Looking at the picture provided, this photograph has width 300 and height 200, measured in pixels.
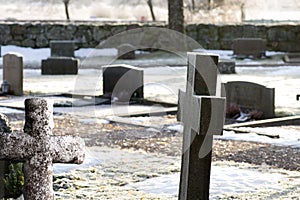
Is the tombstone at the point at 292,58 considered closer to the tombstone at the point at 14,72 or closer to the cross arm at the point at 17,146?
the tombstone at the point at 14,72

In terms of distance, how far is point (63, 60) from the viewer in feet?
74.4

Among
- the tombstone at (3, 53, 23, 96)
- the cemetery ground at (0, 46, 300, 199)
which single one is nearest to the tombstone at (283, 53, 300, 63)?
the cemetery ground at (0, 46, 300, 199)

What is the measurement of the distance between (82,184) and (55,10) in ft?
201

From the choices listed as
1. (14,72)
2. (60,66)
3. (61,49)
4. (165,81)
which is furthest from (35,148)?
(61,49)

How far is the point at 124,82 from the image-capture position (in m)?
16.5

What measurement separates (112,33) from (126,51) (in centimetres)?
375

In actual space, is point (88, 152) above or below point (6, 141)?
below

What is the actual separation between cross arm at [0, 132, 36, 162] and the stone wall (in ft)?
84.3

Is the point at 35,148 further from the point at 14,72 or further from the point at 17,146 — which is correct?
the point at 14,72

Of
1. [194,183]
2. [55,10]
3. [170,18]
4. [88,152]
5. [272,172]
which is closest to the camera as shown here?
[194,183]

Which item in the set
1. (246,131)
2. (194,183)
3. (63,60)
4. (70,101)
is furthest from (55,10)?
(194,183)

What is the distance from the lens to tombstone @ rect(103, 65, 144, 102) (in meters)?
16.4

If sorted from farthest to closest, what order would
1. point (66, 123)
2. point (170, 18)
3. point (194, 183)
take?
point (170, 18)
point (66, 123)
point (194, 183)

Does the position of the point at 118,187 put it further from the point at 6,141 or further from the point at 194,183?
the point at 6,141
